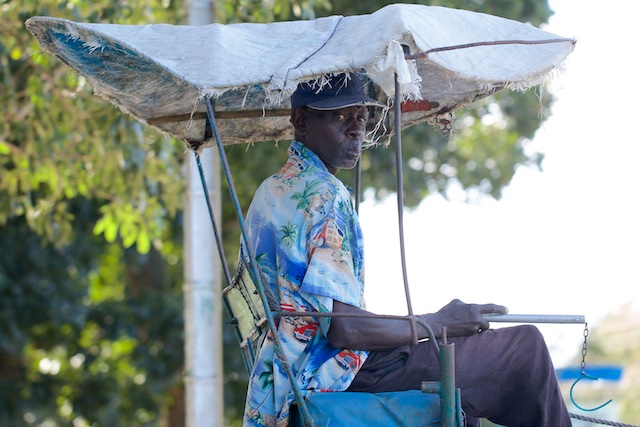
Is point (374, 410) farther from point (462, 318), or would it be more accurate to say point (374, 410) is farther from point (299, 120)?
point (299, 120)

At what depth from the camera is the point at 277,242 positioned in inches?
118

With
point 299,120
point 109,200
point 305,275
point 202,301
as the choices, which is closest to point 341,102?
point 299,120

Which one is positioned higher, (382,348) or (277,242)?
(277,242)

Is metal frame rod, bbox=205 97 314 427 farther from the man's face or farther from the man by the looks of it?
the man's face

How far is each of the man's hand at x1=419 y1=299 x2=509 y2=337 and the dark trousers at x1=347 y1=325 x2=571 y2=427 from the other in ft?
0.33

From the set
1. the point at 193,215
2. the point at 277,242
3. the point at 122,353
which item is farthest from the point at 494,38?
the point at 122,353

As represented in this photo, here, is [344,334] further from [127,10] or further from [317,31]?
[127,10]

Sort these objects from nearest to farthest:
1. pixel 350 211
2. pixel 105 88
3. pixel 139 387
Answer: pixel 350 211 < pixel 105 88 < pixel 139 387

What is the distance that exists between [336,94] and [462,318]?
2.74 feet

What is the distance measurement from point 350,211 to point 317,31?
1.94 feet

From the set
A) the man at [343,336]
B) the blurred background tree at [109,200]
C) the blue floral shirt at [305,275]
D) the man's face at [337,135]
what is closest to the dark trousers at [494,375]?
the man at [343,336]

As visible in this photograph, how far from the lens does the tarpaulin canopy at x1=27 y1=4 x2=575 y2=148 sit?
277 centimetres

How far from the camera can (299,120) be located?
130 inches

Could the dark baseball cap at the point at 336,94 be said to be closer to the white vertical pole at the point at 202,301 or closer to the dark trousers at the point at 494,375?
the dark trousers at the point at 494,375
